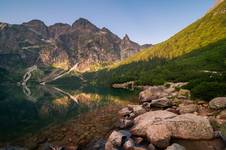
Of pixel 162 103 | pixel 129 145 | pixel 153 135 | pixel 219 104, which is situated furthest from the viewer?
pixel 162 103

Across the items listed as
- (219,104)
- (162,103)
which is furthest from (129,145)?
(162,103)

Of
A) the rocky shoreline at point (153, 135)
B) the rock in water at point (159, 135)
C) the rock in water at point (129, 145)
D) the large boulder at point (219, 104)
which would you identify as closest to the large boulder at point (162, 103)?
the rocky shoreline at point (153, 135)

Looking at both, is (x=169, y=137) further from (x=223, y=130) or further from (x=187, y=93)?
(x=187, y=93)

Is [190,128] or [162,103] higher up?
[162,103]

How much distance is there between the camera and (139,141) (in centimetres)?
2669

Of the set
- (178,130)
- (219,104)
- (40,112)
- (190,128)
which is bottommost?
(40,112)

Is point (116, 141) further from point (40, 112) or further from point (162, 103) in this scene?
point (40, 112)

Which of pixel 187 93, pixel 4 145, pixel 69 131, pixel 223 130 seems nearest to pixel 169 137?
pixel 223 130

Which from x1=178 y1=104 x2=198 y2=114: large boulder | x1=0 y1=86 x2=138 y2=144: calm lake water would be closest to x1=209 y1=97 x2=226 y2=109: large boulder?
x1=178 y1=104 x2=198 y2=114: large boulder

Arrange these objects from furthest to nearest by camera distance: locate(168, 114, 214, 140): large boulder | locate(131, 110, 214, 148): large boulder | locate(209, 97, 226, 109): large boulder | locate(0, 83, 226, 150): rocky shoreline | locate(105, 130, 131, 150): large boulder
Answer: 1. locate(209, 97, 226, 109): large boulder
2. locate(105, 130, 131, 150): large boulder
3. locate(168, 114, 214, 140): large boulder
4. locate(131, 110, 214, 148): large boulder
5. locate(0, 83, 226, 150): rocky shoreline

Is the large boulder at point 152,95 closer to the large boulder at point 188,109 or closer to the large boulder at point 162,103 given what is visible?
the large boulder at point 162,103

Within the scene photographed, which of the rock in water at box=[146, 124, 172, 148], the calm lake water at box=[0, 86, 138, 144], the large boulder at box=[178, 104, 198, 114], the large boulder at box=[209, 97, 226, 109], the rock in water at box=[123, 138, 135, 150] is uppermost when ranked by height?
the large boulder at box=[209, 97, 226, 109]

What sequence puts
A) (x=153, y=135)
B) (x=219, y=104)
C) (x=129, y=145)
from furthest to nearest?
1. (x=219, y=104)
2. (x=153, y=135)
3. (x=129, y=145)

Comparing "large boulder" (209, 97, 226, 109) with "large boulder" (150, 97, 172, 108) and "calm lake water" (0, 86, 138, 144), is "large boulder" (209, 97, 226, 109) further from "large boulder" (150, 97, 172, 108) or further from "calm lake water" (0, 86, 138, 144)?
"calm lake water" (0, 86, 138, 144)
